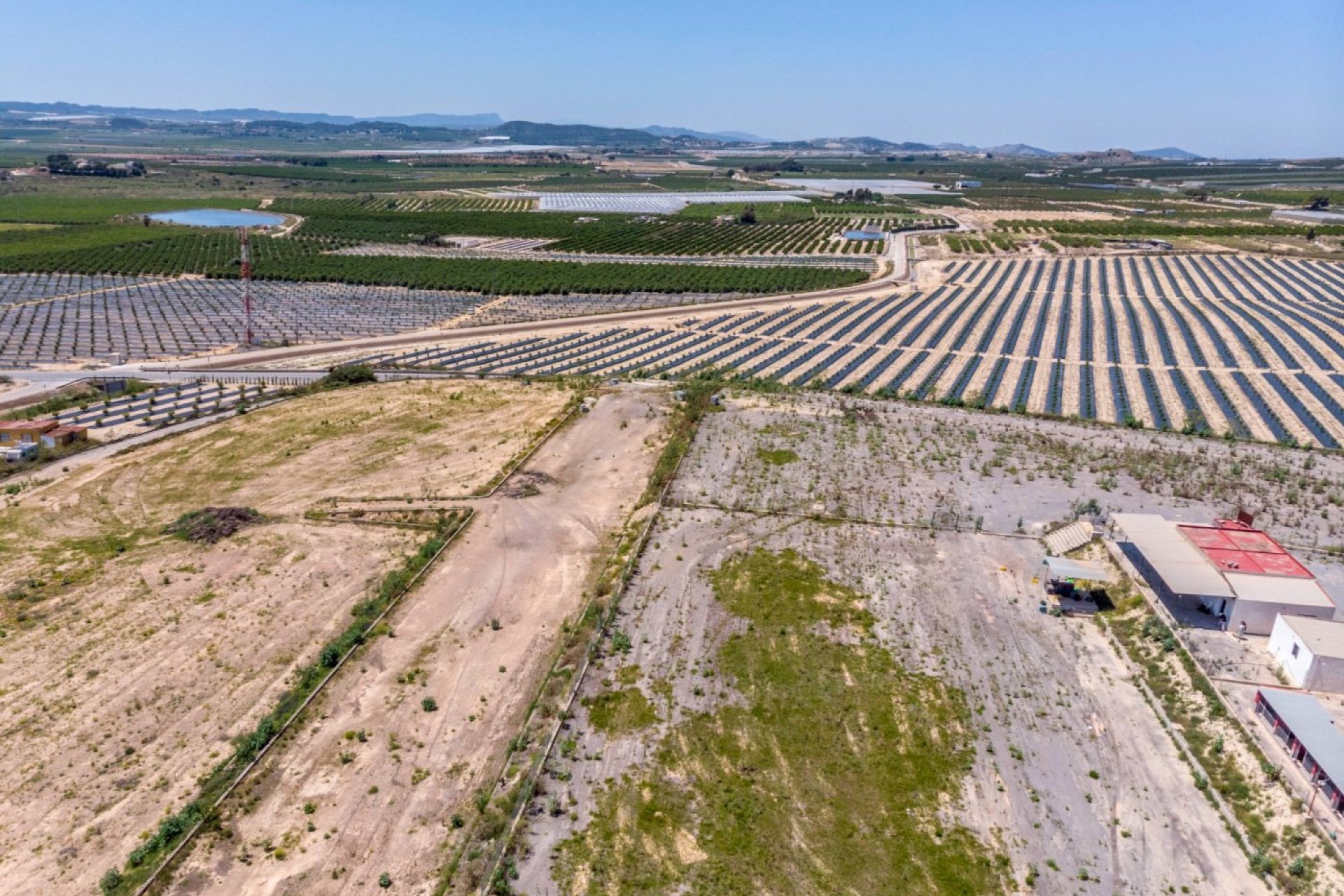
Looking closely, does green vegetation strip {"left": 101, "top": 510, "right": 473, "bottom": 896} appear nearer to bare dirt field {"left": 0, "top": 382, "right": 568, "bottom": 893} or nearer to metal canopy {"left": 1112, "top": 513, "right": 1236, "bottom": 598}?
bare dirt field {"left": 0, "top": 382, "right": 568, "bottom": 893}

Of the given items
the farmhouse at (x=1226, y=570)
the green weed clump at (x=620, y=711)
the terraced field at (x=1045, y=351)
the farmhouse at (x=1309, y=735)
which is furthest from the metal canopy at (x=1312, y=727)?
the terraced field at (x=1045, y=351)

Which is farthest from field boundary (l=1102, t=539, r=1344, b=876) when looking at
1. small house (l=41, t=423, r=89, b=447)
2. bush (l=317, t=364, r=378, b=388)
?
small house (l=41, t=423, r=89, b=447)

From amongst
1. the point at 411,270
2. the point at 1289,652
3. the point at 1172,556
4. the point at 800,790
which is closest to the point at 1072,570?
the point at 1172,556

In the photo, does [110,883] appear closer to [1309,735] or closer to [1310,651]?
[1309,735]

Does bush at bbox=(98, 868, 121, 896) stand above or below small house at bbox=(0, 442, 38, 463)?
below

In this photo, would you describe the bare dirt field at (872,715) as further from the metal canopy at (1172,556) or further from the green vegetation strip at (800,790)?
the metal canopy at (1172,556)
